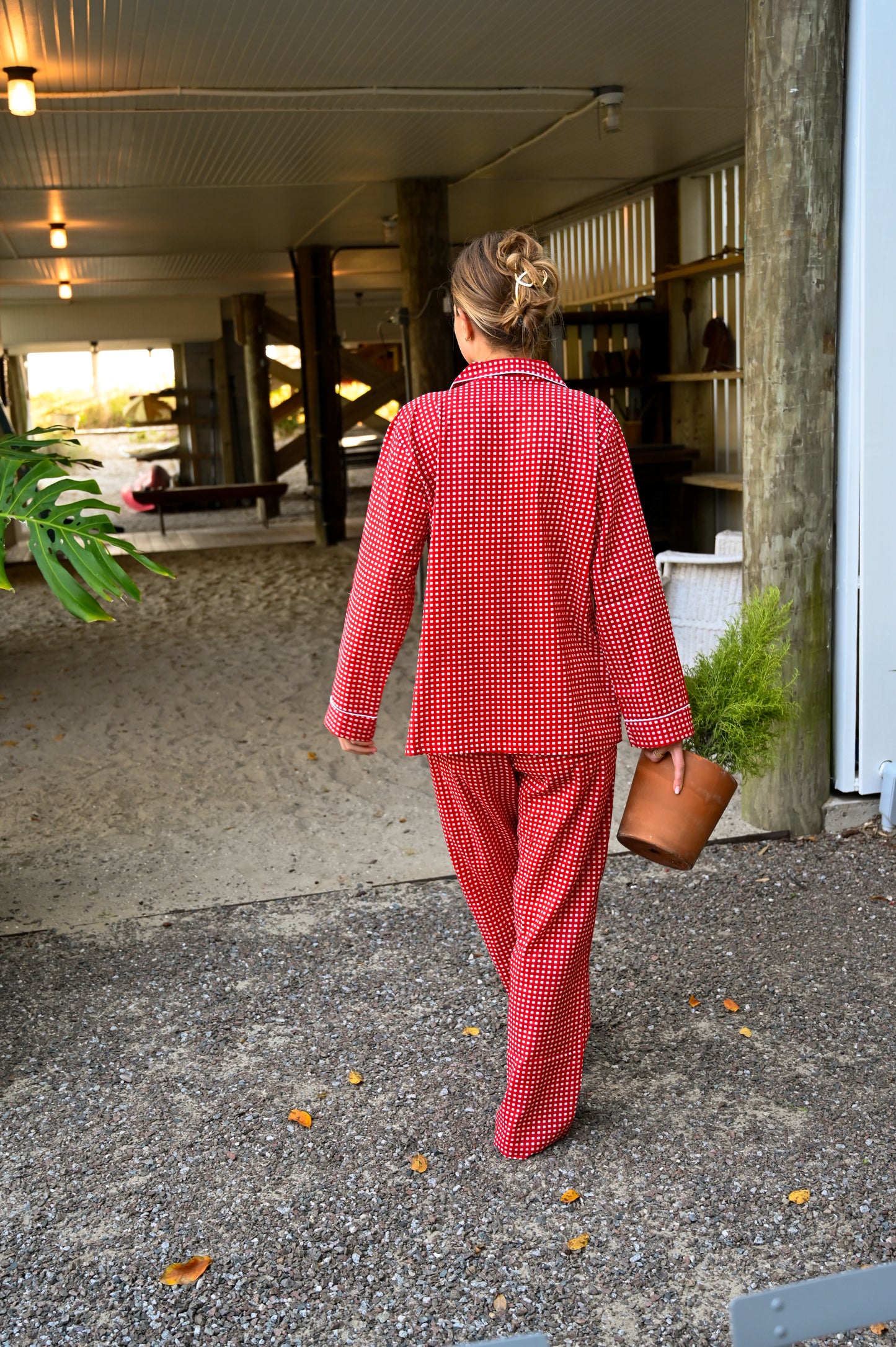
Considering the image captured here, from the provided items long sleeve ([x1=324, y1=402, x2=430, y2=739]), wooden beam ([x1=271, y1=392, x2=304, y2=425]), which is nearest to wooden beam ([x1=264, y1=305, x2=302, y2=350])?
wooden beam ([x1=271, y1=392, x2=304, y2=425])

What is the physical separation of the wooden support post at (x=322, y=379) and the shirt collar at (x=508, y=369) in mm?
9343

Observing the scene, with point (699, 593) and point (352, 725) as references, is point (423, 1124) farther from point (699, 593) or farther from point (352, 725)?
point (699, 593)

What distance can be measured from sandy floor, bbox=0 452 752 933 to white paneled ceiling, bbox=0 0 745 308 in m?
2.75

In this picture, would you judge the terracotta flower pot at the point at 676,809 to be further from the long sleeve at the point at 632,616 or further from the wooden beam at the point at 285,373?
the wooden beam at the point at 285,373

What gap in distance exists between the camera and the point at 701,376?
27.5 feet

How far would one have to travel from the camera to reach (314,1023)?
283cm

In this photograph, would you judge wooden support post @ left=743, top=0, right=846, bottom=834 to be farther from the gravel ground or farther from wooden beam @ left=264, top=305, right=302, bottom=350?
wooden beam @ left=264, top=305, right=302, bottom=350

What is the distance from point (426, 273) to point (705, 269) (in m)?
1.86

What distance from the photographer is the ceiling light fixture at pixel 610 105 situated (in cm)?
620

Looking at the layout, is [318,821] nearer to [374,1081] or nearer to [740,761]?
[374,1081]

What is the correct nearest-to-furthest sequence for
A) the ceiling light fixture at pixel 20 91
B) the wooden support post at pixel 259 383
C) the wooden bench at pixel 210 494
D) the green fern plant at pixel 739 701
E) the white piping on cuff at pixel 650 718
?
the white piping on cuff at pixel 650 718, the green fern plant at pixel 739 701, the ceiling light fixture at pixel 20 91, the wooden bench at pixel 210 494, the wooden support post at pixel 259 383

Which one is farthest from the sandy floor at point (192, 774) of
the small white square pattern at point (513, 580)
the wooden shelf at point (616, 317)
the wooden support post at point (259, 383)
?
the wooden support post at point (259, 383)

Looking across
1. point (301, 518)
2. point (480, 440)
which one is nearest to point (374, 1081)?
point (480, 440)

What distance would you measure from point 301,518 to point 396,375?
3.04 m
